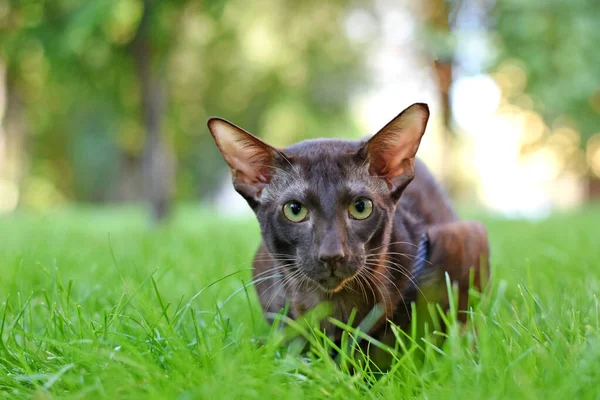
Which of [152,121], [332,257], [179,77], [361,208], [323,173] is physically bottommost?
[332,257]

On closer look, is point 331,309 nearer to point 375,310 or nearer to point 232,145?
point 375,310

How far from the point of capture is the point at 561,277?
270 cm

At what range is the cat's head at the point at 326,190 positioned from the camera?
1.81m

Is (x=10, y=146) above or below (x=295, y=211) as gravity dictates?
Result: above

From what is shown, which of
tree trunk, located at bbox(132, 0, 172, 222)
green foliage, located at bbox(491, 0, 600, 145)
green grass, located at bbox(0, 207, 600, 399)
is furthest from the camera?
green foliage, located at bbox(491, 0, 600, 145)

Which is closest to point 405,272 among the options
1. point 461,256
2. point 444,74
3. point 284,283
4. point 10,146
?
point 461,256

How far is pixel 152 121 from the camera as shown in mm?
6082

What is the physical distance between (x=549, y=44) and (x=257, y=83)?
1066cm

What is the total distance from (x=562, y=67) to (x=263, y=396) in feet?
34.6

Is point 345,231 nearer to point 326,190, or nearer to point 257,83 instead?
point 326,190

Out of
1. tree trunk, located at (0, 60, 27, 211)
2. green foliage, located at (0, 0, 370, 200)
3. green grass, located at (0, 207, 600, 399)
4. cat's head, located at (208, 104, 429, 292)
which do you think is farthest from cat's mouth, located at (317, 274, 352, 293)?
tree trunk, located at (0, 60, 27, 211)

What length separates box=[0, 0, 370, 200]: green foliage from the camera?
580cm

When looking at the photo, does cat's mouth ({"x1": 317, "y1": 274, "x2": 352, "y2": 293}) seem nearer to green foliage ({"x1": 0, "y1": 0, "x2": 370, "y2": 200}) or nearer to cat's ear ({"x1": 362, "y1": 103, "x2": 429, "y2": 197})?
cat's ear ({"x1": 362, "y1": 103, "x2": 429, "y2": 197})

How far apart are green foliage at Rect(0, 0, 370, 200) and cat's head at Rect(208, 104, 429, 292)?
3.54 metres
